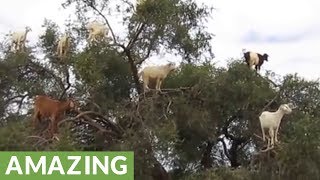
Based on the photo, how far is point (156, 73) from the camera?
9.66m

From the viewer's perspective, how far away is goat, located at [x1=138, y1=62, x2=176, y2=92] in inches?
380

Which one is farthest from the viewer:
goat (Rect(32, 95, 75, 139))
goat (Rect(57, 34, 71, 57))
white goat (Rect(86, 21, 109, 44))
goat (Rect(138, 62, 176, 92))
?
goat (Rect(57, 34, 71, 57))

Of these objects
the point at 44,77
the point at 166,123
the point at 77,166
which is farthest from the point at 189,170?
the point at 77,166

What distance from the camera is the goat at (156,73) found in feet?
31.7

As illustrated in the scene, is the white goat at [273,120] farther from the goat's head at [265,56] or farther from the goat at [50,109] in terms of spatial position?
the goat at [50,109]

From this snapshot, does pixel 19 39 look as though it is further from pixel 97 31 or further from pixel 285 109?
pixel 285 109

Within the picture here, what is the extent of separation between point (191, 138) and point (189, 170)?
0.45 metres

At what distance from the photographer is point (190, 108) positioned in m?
9.65

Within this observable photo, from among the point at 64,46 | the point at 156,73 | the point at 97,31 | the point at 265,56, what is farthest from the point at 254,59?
the point at 64,46

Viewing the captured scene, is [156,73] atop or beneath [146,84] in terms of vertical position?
atop

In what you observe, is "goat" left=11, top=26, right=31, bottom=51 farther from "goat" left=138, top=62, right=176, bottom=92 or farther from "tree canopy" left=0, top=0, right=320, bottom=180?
"goat" left=138, top=62, right=176, bottom=92

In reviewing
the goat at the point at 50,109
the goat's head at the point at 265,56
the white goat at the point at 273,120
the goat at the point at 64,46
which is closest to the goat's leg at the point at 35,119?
the goat at the point at 50,109

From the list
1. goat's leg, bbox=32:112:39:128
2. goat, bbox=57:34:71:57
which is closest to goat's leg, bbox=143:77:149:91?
goat, bbox=57:34:71:57

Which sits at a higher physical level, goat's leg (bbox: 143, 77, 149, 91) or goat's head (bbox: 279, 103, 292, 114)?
goat's leg (bbox: 143, 77, 149, 91)
